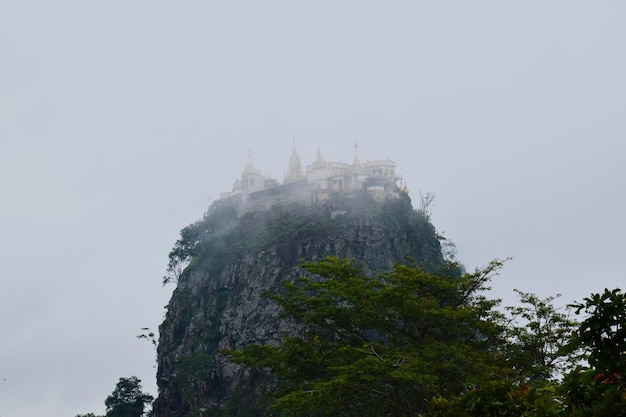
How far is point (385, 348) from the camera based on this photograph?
22.4m

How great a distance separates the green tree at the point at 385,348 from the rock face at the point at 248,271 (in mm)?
45228

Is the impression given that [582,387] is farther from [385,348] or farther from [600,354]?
[385,348]

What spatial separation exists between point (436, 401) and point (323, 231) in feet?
221

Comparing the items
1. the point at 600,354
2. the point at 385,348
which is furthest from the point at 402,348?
the point at 600,354

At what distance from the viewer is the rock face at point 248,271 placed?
73.1 m

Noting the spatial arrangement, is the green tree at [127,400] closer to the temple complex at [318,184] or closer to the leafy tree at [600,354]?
the temple complex at [318,184]

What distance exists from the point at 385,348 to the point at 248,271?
189 ft

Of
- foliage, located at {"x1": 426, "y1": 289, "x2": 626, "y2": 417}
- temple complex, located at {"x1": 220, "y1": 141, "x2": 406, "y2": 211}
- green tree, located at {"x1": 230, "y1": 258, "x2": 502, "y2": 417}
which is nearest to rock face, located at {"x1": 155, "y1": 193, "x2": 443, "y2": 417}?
temple complex, located at {"x1": 220, "y1": 141, "x2": 406, "y2": 211}

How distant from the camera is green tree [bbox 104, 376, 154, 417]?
241 ft

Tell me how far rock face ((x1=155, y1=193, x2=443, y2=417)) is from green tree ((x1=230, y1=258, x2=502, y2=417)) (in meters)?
45.2

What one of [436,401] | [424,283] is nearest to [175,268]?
[424,283]

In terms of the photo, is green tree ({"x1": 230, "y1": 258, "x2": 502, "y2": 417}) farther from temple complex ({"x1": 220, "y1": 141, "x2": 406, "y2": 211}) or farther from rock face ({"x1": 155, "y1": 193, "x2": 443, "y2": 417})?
temple complex ({"x1": 220, "y1": 141, "x2": 406, "y2": 211})

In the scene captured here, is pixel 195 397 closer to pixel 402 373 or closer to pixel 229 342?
pixel 229 342

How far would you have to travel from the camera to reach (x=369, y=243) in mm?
77062
